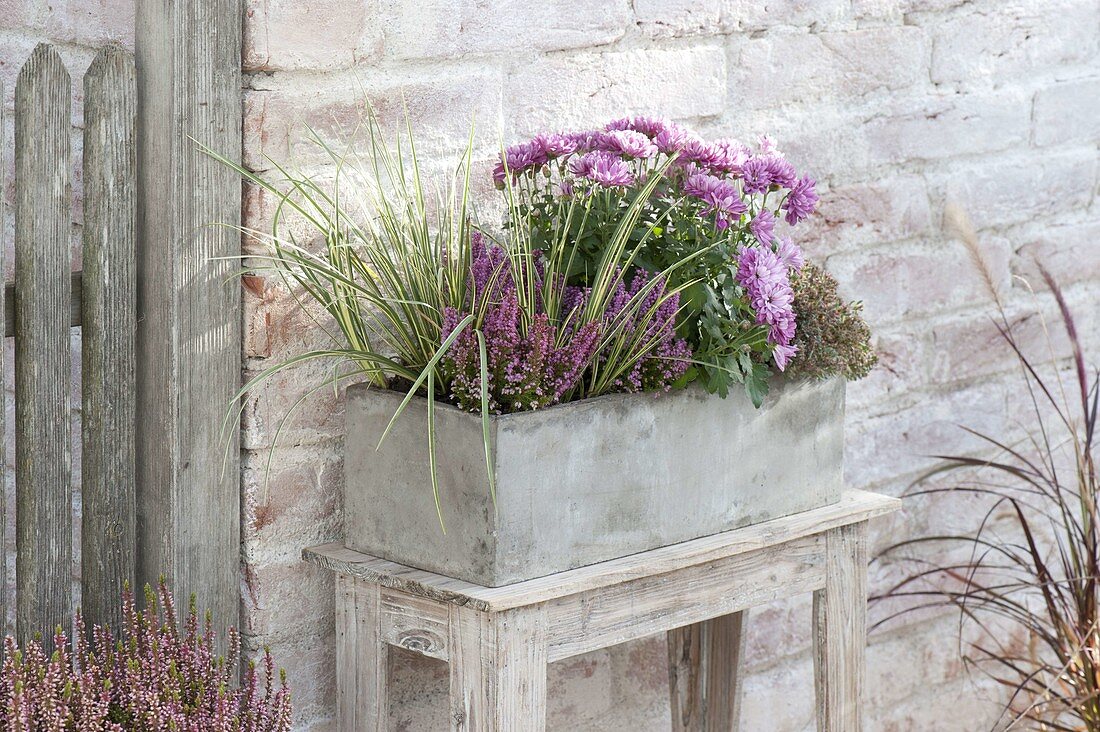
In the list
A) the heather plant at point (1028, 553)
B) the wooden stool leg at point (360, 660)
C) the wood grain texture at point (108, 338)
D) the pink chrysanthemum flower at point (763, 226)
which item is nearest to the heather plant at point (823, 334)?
the pink chrysanthemum flower at point (763, 226)

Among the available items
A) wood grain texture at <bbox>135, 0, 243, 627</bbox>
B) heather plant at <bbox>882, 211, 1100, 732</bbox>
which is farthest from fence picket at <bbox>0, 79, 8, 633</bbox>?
heather plant at <bbox>882, 211, 1100, 732</bbox>

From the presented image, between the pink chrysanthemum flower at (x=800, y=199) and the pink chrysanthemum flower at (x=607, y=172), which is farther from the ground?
the pink chrysanthemum flower at (x=607, y=172)

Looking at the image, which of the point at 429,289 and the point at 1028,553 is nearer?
the point at 429,289

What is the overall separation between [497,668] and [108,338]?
0.61 m

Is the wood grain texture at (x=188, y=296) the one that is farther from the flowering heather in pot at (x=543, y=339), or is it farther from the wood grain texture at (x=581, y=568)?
the flowering heather in pot at (x=543, y=339)

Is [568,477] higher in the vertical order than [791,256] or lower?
lower

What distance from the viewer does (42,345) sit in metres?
1.66

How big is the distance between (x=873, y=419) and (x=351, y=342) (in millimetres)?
1146

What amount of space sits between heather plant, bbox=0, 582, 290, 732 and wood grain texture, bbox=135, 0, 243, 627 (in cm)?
11

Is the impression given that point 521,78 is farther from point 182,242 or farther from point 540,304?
point 182,242

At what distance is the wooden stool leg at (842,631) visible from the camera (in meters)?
2.07

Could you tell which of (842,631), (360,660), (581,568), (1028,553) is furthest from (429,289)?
(1028,553)

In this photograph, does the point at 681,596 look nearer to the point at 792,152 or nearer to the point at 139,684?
the point at 139,684

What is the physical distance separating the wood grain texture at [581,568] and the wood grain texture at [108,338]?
24cm
